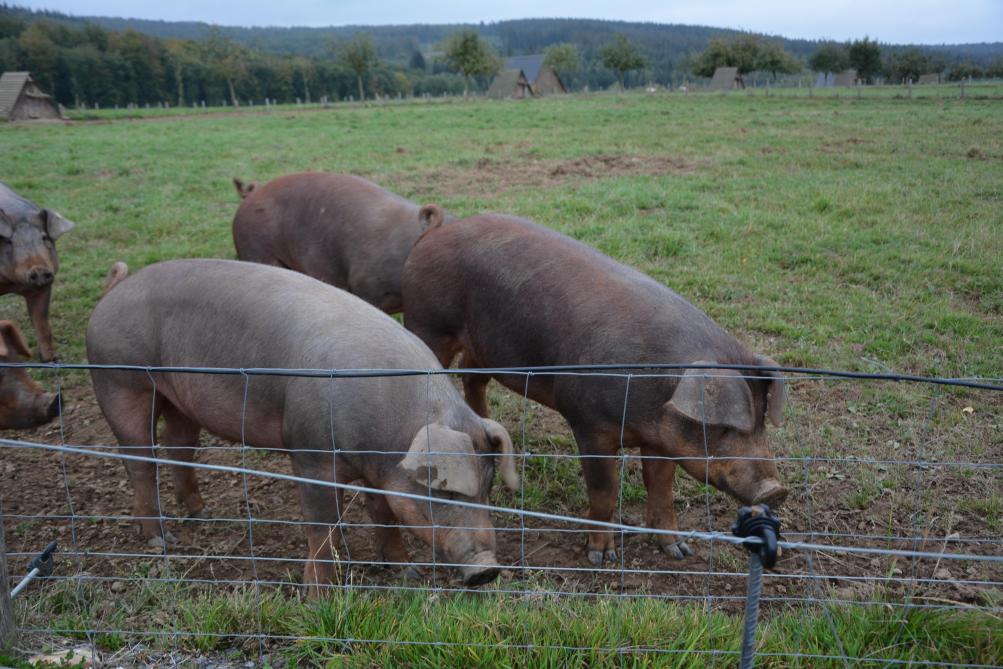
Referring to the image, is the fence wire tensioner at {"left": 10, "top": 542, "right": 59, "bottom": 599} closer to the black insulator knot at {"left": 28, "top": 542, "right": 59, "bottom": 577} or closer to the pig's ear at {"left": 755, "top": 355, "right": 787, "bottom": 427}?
the black insulator knot at {"left": 28, "top": 542, "right": 59, "bottom": 577}

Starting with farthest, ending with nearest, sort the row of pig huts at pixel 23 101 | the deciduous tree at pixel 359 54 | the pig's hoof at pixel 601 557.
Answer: the deciduous tree at pixel 359 54 → the row of pig huts at pixel 23 101 → the pig's hoof at pixel 601 557

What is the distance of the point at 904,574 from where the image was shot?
12.5 ft

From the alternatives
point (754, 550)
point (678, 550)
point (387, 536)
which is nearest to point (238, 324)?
point (387, 536)

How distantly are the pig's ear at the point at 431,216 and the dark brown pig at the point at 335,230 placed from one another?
0.01 metres

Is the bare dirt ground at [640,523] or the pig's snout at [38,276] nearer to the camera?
the bare dirt ground at [640,523]

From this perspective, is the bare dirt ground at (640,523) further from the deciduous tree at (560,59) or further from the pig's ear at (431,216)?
the deciduous tree at (560,59)

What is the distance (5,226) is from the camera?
6.55 m

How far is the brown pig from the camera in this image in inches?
259

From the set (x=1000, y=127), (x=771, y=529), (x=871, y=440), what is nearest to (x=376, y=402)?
(x=771, y=529)

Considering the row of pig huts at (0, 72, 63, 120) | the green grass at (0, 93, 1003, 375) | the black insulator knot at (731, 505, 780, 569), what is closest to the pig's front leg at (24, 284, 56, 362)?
the green grass at (0, 93, 1003, 375)

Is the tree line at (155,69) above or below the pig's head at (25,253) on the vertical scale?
above

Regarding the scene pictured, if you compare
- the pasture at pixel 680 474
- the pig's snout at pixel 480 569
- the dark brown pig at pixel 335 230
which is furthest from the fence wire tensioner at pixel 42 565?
the dark brown pig at pixel 335 230

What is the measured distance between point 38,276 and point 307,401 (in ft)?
14.5

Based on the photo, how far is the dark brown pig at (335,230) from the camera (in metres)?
6.50
